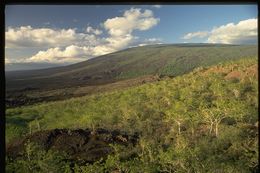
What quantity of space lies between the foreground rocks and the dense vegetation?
208cm

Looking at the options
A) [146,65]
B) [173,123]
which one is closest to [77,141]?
[173,123]

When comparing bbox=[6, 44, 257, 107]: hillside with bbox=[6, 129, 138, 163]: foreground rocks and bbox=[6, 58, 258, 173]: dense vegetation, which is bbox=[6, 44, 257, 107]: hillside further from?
bbox=[6, 129, 138, 163]: foreground rocks

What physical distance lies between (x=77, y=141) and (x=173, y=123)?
10.8 meters

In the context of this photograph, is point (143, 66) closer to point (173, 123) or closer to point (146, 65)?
point (146, 65)

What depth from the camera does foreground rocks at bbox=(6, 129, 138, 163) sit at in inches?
1390

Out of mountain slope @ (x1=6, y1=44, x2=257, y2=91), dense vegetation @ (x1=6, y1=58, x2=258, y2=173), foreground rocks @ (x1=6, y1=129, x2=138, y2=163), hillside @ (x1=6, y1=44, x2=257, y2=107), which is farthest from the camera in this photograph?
mountain slope @ (x1=6, y1=44, x2=257, y2=91)

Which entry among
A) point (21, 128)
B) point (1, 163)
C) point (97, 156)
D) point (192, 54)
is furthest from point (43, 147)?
point (192, 54)


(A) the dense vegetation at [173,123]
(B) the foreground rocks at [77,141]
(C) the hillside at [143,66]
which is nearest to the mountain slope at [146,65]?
(C) the hillside at [143,66]

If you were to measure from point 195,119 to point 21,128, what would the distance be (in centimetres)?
2676

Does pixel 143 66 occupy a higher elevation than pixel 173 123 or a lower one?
higher

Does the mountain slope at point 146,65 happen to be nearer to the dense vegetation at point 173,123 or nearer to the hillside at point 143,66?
the hillside at point 143,66

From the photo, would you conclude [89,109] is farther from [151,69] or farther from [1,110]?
[151,69]

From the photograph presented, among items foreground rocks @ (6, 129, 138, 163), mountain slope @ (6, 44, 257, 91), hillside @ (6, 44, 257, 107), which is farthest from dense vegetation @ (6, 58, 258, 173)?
mountain slope @ (6, 44, 257, 91)

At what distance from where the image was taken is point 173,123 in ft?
129
